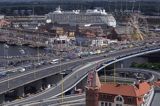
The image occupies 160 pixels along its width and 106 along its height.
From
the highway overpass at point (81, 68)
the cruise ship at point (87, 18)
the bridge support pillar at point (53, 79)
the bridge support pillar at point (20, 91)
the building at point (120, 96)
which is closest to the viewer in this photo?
the building at point (120, 96)

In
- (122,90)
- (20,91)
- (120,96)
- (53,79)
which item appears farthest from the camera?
(53,79)

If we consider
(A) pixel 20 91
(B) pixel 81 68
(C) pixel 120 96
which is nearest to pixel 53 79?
(B) pixel 81 68

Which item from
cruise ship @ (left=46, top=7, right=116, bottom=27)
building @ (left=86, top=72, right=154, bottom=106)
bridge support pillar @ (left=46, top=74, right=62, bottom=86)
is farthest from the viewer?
cruise ship @ (left=46, top=7, right=116, bottom=27)

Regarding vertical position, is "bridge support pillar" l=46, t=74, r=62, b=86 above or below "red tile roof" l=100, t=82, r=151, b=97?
below

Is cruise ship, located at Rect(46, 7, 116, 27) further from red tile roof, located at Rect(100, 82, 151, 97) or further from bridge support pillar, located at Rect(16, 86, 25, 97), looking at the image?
red tile roof, located at Rect(100, 82, 151, 97)

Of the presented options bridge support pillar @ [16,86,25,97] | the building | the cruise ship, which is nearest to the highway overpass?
bridge support pillar @ [16,86,25,97]

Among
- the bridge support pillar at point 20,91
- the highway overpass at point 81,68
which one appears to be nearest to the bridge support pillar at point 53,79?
the highway overpass at point 81,68

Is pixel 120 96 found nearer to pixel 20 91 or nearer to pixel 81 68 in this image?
pixel 20 91

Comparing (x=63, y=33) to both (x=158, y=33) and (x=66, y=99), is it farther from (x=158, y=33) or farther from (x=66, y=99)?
(x=66, y=99)

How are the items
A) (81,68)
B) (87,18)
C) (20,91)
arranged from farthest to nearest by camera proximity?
(87,18)
(81,68)
(20,91)

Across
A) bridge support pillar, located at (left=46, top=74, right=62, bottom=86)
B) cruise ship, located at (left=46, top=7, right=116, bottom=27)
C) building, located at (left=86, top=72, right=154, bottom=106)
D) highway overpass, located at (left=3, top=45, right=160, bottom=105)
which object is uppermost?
building, located at (left=86, top=72, right=154, bottom=106)

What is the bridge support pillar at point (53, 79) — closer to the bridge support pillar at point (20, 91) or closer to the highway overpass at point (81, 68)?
the highway overpass at point (81, 68)

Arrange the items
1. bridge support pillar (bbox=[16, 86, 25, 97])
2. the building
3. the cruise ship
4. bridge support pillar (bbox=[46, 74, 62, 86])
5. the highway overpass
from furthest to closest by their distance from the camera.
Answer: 1. the cruise ship
2. bridge support pillar (bbox=[46, 74, 62, 86])
3. bridge support pillar (bbox=[16, 86, 25, 97])
4. the highway overpass
5. the building

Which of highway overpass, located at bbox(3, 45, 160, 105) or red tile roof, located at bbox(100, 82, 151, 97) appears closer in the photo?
red tile roof, located at bbox(100, 82, 151, 97)
